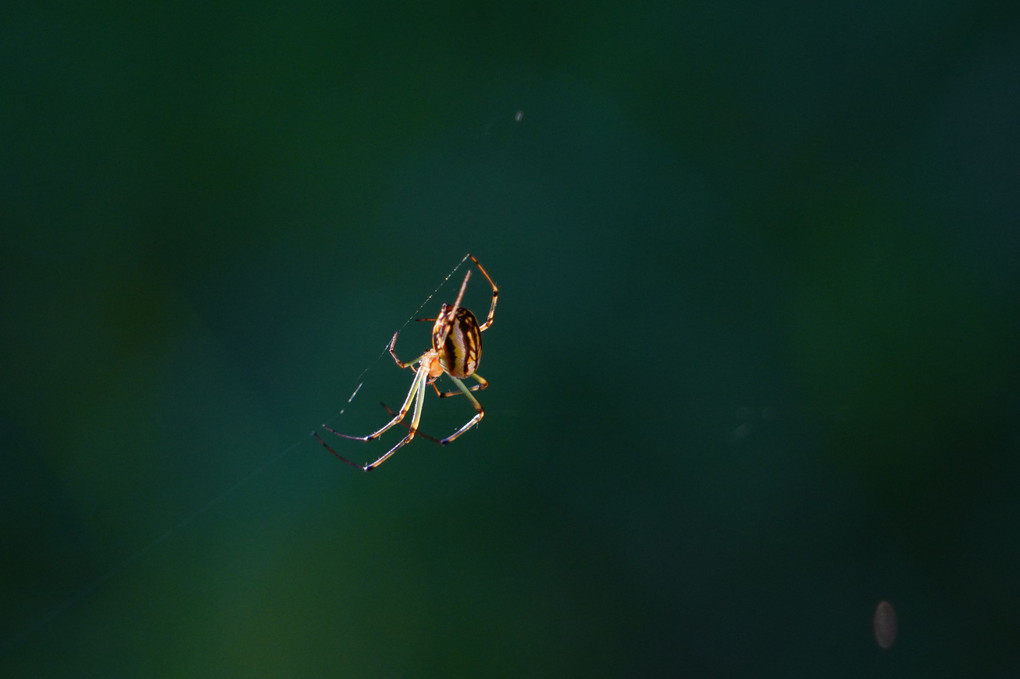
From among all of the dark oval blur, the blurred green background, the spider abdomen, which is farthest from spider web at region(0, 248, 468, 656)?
the dark oval blur

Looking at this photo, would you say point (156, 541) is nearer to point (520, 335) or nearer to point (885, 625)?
point (520, 335)

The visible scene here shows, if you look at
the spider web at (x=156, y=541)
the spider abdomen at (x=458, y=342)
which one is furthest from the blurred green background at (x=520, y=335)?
the spider abdomen at (x=458, y=342)

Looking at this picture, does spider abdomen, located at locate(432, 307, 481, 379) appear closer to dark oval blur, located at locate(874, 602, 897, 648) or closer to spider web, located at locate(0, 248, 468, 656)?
spider web, located at locate(0, 248, 468, 656)

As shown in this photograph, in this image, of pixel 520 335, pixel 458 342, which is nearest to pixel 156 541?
pixel 458 342

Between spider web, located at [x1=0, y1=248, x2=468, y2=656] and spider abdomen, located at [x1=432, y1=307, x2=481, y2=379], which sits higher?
spider web, located at [x1=0, y1=248, x2=468, y2=656]

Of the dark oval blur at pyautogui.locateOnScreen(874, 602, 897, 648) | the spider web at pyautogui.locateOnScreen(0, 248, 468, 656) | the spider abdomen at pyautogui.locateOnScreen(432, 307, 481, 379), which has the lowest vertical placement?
the dark oval blur at pyautogui.locateOnScreen(874, 602, 897, 648)
